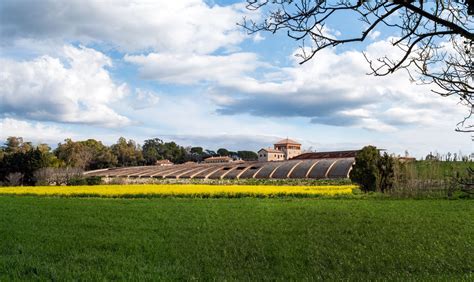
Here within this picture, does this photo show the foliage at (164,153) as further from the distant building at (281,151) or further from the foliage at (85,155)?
the distant building at (281,151)

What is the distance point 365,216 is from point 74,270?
10.9m

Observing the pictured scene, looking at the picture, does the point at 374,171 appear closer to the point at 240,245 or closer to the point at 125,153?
the point at 240,245

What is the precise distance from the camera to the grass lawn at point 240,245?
7.73 meters

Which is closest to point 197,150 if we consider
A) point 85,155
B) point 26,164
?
point 85,155

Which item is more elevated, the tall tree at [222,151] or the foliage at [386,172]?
the tall tree at [222,151]

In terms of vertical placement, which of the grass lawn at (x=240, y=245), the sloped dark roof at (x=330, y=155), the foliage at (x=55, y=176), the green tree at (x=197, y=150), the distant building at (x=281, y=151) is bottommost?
Answer: the grass lawn at (x=240, y=245)

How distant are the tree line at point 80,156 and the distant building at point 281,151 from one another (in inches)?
1123

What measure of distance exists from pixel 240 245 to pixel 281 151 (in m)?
90.4

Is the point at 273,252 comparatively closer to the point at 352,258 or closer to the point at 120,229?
the point at 352,258

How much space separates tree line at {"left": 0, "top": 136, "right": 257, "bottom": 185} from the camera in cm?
5238

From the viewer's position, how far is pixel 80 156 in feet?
282

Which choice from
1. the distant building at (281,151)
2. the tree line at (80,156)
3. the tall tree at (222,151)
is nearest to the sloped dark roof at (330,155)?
the distant building at (281,151)

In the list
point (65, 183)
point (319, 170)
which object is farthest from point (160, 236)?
point (65, 183)

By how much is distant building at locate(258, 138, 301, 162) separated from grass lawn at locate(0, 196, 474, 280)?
7651 cm
